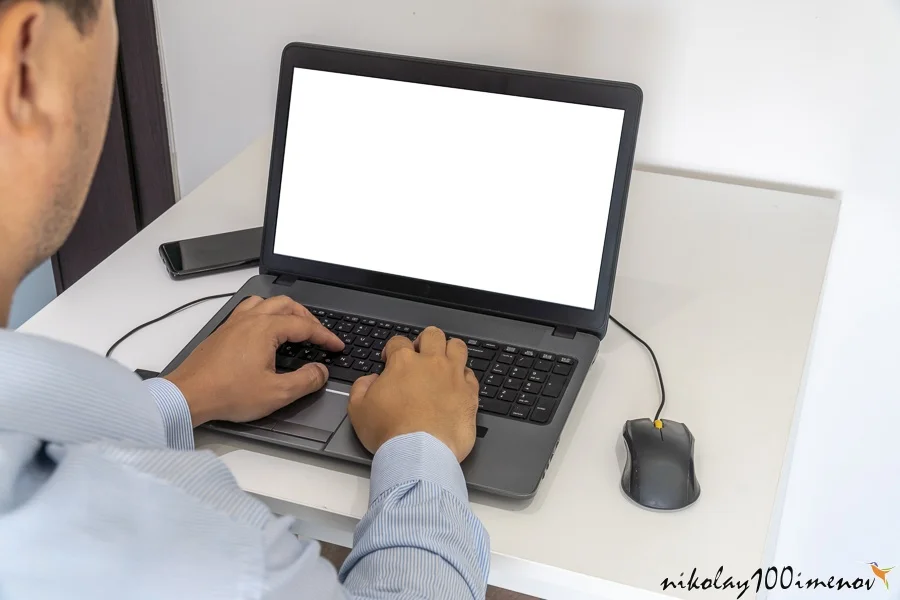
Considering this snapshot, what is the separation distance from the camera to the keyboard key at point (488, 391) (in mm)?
814

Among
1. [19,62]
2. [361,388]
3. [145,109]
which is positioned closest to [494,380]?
[361,388]

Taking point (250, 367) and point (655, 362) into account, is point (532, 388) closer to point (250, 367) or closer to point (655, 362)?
point (655, 362)

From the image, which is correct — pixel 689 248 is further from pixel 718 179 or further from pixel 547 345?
pixel 547 345

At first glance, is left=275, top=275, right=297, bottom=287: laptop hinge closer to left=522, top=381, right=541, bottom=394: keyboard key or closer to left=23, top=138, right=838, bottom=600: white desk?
left=23, top=138, right=838, bottom=600: white desk

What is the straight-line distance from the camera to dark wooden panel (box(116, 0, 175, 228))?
1.42m

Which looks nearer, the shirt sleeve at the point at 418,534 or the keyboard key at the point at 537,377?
the shirt sleeve at the point at 418,534

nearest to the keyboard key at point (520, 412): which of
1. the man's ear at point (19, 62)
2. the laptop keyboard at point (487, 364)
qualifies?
the laptop keyboard at point (487, 364)

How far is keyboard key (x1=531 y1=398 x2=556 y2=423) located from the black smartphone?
1.46ft

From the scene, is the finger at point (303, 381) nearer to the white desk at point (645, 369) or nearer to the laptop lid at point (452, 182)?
the white desk at point (645, 369)

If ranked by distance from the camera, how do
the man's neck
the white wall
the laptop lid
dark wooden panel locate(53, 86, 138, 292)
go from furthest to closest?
dark wooden panel locate(53, 86, 138, 292)
the white wall
the laptop lid
the man's neck

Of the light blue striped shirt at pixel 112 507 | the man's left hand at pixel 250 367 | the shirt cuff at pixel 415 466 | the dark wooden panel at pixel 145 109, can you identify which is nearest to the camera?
the light blue striped shirt at pixel 112 507

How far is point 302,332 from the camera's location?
864 millimetres

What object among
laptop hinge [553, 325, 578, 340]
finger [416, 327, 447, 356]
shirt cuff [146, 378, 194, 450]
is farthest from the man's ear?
laptop hinge [553, 325, 578, 340]

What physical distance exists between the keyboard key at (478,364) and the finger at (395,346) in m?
0.06
